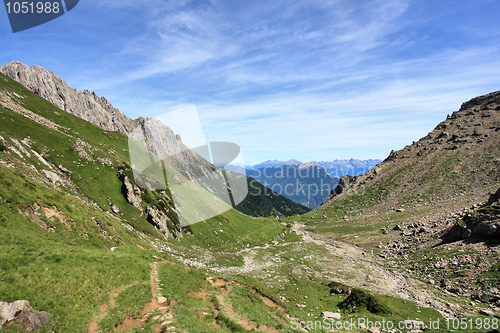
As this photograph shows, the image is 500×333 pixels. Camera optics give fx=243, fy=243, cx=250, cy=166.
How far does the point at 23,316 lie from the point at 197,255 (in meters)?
59.7

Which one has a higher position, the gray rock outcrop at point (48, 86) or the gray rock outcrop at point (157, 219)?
the gray rock outcrop at point (48, 86)

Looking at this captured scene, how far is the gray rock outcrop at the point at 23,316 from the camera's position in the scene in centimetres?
1678

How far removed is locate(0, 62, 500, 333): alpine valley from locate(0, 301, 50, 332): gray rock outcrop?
0.09m

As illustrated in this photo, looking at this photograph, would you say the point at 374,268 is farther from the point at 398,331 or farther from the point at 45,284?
the point at 45,284

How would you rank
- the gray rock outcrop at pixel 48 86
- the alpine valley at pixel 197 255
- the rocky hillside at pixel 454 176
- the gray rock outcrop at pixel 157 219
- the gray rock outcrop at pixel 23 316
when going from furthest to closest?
1. the gray rock outcrop at pixel 48 86
2. the rocky hillside at pixel 454 176
3. the gray rock outcrop at pixel 157 219
4. the alpine valley at pixel 197 255
5. the gray rock outcrop at pixel 23 316

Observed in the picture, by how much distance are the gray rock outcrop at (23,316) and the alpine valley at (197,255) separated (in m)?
0.09

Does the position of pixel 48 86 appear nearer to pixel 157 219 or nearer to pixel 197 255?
pixel 157 219

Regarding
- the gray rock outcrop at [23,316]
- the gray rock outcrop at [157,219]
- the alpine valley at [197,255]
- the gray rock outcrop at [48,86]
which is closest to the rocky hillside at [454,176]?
the alpine valley at [197,255]

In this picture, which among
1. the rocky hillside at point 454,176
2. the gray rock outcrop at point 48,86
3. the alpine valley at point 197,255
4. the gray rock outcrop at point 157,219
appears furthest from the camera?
the gray rock outcrop at point 48,86

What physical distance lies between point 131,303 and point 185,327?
22.3 feet

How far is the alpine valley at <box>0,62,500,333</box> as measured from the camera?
2311 cm

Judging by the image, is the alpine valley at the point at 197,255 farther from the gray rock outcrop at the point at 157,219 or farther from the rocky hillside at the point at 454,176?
the rocky hillside at the point at 454,176

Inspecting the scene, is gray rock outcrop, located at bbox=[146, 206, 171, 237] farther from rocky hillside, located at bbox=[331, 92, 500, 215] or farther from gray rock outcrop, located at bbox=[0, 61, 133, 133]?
gray rock outcrop, located at bbox=[0, 61, 133, 133]

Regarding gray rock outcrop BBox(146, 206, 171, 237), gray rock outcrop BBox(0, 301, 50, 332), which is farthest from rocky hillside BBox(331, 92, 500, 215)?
gray rock outcrop BBox(0, 301, 50, 332)
